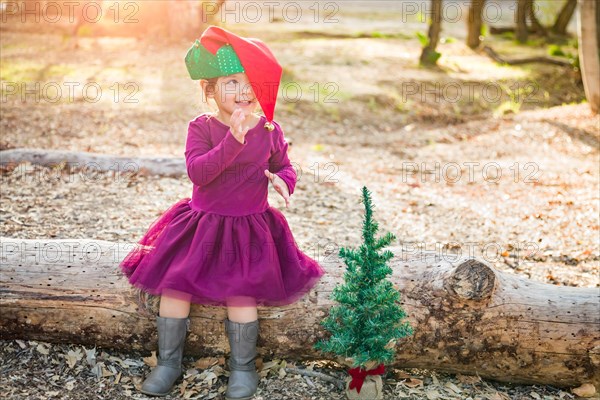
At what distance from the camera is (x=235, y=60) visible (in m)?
3.06

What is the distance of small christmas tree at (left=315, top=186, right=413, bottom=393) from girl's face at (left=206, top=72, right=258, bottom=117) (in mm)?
713

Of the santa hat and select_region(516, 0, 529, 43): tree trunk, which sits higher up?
select_region(516, 0, 529, 43): tree trunk

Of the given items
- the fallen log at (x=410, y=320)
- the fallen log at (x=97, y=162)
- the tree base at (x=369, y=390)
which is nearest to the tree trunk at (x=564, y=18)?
the fallen log at (x=97, y=162)

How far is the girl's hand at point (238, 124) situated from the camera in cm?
294

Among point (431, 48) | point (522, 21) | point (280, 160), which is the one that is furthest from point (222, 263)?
point (522, 21)

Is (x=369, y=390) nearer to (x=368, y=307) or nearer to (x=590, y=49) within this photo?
(x=368, y=307)

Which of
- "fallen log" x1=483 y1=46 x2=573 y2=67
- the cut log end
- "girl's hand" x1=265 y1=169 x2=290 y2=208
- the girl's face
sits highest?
"fallen log" x1=483 y1=46 x2=573 y2=67

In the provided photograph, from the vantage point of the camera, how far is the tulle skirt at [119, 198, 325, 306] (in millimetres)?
3051

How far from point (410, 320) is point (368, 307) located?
1.60 feet

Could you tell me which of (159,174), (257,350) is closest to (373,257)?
(257,350)

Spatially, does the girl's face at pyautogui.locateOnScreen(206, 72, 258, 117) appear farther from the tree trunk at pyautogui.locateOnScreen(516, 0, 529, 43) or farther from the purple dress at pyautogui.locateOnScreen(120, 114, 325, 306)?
the tree trunk at pyautogui.locateOnScreen(516, 0, 529, 43)

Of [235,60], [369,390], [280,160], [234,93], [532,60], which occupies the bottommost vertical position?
[369,390]

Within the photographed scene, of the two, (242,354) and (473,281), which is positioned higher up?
(473,281)

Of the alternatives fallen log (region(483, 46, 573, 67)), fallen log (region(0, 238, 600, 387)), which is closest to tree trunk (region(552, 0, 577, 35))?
fallen log (region(483, 46, 573, 67))
